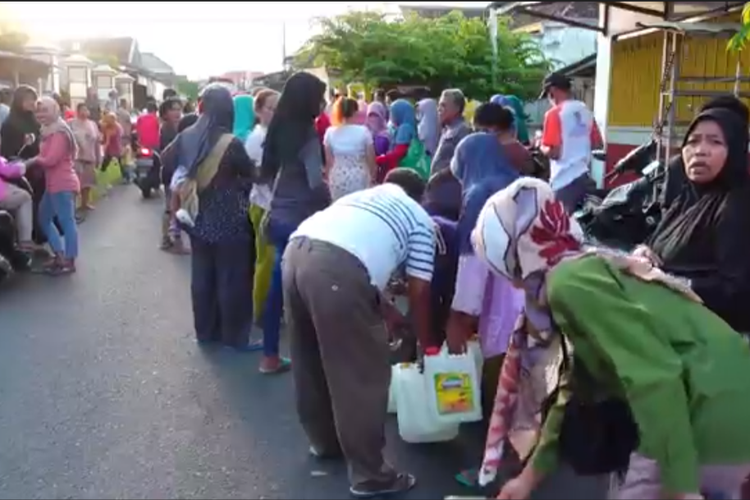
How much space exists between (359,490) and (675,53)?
568 centimetres

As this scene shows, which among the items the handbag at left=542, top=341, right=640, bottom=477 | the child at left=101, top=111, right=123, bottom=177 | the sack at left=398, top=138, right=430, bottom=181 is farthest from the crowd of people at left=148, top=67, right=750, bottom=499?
the child at left=101, top=111, right=123, bottom=177

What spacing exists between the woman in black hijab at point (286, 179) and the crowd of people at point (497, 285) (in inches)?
0.5

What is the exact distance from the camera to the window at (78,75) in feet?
100

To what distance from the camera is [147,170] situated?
19.1 meters

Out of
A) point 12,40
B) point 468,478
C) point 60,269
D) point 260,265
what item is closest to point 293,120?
point 260,265

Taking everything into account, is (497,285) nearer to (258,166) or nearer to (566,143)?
(258,166)

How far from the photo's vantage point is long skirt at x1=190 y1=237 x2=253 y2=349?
292 inches

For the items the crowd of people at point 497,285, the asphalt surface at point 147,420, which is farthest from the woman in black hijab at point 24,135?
the crowd of people at point 497,285

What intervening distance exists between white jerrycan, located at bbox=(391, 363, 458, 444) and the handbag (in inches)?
77.0

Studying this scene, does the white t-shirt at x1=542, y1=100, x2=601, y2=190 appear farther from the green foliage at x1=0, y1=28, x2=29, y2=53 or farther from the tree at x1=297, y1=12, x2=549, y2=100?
the green foliage at x1=0, y1=28, x2=29, y2=53

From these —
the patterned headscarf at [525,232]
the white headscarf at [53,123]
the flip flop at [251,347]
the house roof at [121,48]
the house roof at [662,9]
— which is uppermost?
the house roof at [121,48]

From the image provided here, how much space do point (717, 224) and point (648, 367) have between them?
54.3 inches

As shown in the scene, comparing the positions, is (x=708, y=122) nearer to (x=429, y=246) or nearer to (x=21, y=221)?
(x=429, y=246)

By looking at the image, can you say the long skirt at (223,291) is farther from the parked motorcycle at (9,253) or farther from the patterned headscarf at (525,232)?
the patterned headscarf at (525,232)
